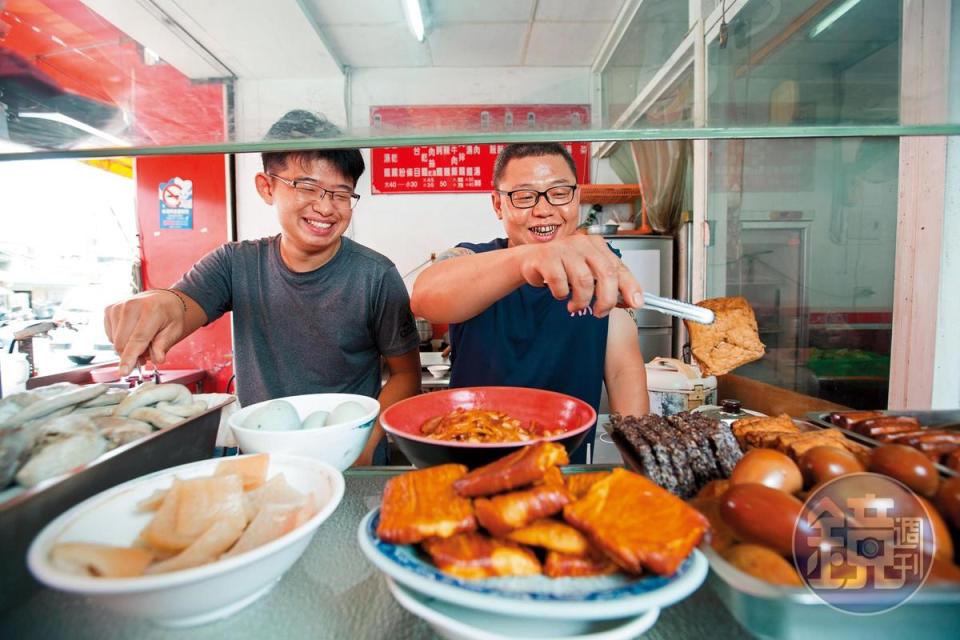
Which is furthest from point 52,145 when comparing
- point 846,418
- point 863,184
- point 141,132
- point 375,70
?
point 863,184

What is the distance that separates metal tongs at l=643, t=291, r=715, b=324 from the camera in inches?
42.9

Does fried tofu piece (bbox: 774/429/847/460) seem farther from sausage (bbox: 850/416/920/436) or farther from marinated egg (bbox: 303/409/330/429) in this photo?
marinated egg (bbox: 303/409/330/429)

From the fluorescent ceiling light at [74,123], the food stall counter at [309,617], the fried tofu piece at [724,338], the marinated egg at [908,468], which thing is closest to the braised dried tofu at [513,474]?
the food stall counter at [309,617]

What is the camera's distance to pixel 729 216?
12.6ft

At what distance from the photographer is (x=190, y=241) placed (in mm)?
5719

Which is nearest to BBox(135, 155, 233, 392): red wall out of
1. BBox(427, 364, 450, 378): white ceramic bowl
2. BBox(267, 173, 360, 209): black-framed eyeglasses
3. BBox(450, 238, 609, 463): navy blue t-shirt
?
BBox(427, 364, 450, 378): white ceramic bowl

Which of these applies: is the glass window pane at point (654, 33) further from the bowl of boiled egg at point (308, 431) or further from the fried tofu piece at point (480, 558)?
the fried tofu piece at point (480, 558)

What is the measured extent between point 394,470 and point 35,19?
4.37ft

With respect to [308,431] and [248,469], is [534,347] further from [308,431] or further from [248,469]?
[248,469]

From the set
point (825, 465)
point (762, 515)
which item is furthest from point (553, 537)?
point (825, 465)

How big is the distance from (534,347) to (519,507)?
55.9 inches

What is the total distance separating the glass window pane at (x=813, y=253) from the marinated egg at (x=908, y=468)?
151cm

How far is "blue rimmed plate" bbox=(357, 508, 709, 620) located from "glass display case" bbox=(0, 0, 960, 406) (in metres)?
0.88

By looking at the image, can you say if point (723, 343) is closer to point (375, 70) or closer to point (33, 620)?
point (375, 70)
